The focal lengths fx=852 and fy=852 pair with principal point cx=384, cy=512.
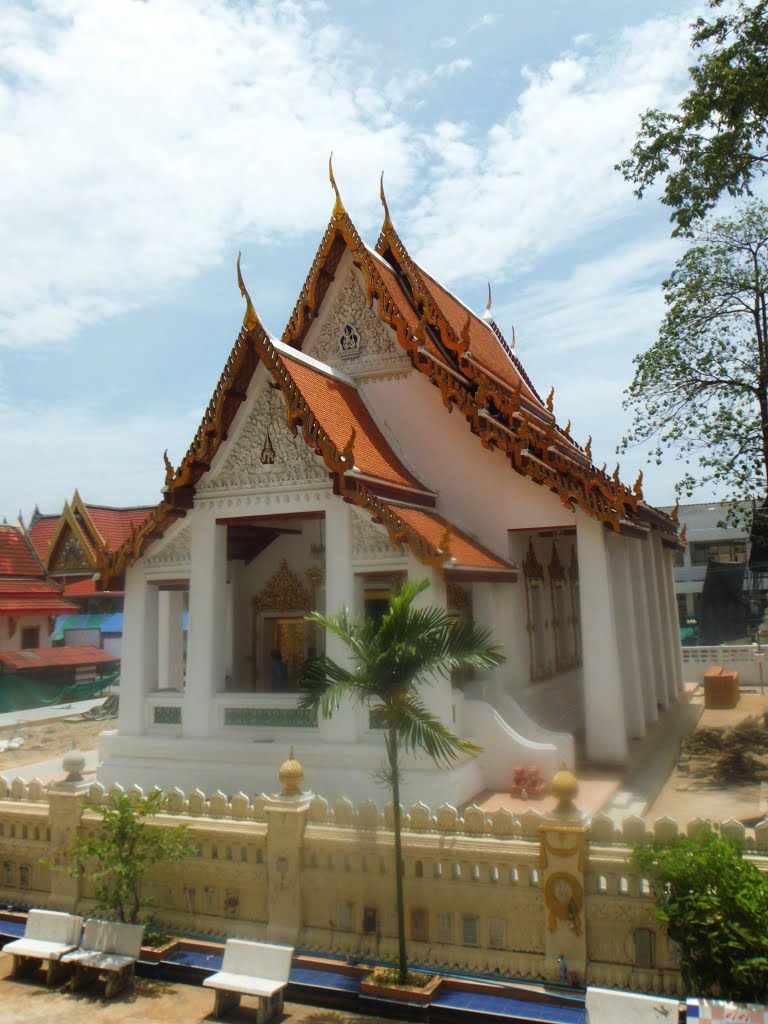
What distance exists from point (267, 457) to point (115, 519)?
15390 millimetres

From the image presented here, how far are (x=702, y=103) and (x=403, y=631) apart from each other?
8.97m

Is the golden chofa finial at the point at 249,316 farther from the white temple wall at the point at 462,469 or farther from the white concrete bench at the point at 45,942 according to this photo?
the white concrete bench at the point at 45,942

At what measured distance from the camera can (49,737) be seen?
1778 cm

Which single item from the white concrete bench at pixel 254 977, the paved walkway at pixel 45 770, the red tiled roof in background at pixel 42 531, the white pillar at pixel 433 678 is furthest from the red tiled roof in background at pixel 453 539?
the red tiled roof in background at pixel 42 531

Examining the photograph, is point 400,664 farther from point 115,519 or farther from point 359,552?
point 115,519

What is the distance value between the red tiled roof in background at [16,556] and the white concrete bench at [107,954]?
20383 millimetres

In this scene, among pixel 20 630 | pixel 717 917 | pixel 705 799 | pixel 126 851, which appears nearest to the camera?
pixel 717 917

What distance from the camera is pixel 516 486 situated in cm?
1186

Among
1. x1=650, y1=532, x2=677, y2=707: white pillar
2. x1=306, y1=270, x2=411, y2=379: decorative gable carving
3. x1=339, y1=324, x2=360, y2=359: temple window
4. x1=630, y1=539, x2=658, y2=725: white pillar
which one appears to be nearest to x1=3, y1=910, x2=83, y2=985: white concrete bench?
x1=306, y1=270, x2=411, y2=379: decorative gable carving

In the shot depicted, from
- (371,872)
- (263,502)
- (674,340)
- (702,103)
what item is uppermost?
(702,103)

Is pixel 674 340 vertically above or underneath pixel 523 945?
above

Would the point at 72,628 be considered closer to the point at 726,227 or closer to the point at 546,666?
the point at 546,666

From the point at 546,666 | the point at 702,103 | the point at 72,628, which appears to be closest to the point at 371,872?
the point at 546,666

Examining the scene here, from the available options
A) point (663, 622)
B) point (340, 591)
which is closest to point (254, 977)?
point (340, 591)
